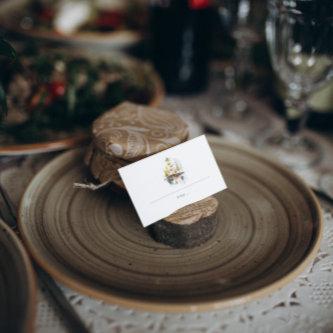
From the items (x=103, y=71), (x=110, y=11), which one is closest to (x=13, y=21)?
(x=110, y=11)

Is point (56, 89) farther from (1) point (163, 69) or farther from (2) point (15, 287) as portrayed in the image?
(2) point (15, 287)

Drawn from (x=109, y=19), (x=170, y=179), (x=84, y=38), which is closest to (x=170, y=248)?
(x=170, y=179)

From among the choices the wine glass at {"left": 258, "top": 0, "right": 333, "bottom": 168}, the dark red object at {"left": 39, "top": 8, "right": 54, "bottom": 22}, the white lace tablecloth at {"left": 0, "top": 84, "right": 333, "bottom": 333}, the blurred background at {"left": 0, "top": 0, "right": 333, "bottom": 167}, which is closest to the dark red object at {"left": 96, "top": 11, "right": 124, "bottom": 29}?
the blurred background at {"left": 0, "top": 0, "right": 333, "bottom": 167}

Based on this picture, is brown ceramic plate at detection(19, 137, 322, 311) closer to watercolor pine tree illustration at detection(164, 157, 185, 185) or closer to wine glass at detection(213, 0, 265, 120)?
watercolor pine tree illustration at detection(164, 157, 185, 185)

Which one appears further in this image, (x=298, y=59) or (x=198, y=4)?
(x=198, y=4)

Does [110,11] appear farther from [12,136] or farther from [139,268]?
[139,268]

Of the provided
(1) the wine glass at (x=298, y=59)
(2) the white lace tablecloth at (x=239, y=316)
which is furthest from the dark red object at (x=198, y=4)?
(2) the white lace tablecloth at (x=239, y=316)
